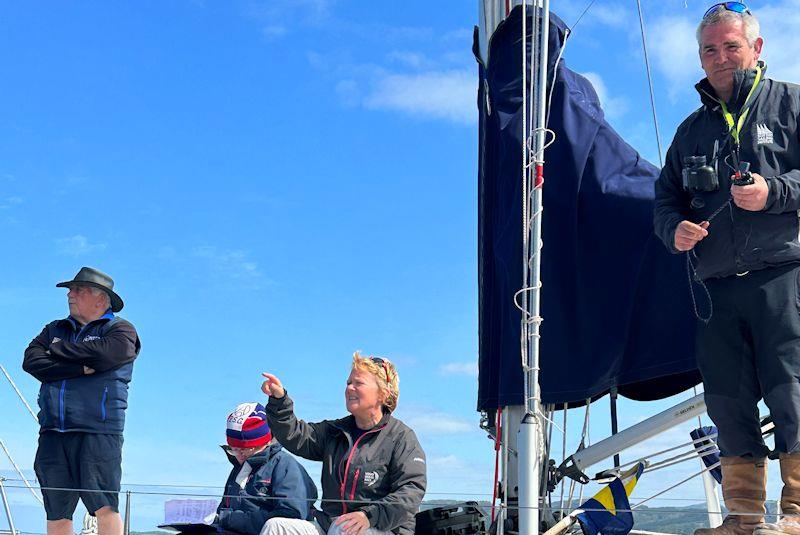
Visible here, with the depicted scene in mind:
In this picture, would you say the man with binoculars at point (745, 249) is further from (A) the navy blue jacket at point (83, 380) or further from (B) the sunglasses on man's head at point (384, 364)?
(A) the navy blue jacket at point (83, 380)

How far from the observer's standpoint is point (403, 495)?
4.02 meters

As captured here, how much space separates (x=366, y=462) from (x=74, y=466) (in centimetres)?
183

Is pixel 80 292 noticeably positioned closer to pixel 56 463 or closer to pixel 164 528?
pixel 56 463

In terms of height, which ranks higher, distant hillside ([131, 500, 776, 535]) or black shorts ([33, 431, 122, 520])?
black shorts ([33, 431, 122, 520])

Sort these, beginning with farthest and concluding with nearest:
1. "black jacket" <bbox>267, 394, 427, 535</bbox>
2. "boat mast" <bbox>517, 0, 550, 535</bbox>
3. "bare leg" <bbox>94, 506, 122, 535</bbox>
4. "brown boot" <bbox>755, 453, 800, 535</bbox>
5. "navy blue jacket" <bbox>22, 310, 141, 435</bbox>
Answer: "navy blue jacket" <bbox>22, 310, 141, 435</bbox>
"bare leg" <bbox>94, 506, 122, 535</bbox>
"boat mast" <bbox>517, 0, 550, 535</bbox>
"black jacket" <bbox>267, 394, 427, 535</bbox>
"brown boot" <bbox>755, 453, 800, 535</bbox>

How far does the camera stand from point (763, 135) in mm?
3621

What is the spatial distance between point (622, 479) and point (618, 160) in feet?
5.61

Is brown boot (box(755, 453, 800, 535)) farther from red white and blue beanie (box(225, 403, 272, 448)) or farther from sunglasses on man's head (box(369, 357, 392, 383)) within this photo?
red white and blue beanie (box(225, 403, 272, 448))

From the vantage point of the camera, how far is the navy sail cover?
5074mm

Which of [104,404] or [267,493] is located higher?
[104,404]

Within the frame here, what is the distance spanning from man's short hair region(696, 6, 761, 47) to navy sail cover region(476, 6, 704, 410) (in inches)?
61.1

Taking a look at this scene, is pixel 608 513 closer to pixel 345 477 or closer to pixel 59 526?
pixel 345 477

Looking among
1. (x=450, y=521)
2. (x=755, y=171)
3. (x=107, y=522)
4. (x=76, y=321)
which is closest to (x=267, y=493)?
(x=450, y=521)

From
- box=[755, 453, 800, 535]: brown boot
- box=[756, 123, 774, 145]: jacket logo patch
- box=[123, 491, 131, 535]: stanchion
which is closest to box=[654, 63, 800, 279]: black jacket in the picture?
box=[756, 123, 774, 145]: jacket logo patch
